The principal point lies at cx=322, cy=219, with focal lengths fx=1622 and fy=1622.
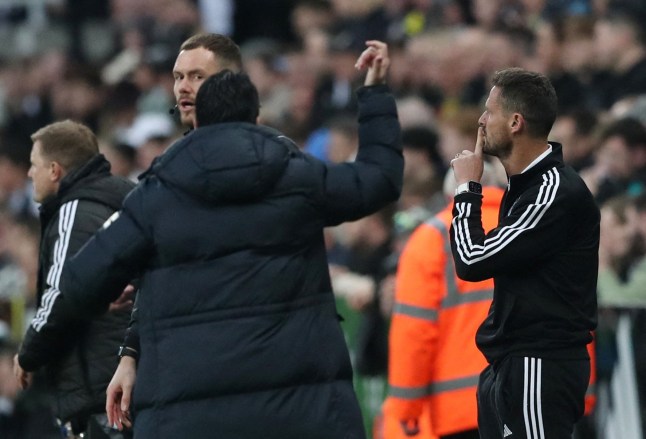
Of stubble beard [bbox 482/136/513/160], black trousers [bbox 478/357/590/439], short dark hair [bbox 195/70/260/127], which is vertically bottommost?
black trousers [bbox 478/357/590/439]

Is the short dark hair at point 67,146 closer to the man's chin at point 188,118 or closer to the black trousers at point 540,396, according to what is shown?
the man's chin at point 188,118

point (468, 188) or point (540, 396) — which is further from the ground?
point (468, 188)

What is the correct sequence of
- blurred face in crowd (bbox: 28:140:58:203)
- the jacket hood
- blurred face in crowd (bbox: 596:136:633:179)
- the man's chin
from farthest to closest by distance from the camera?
blurred face in crowd (bbox: 596:136:633:179) → blurred face in crowd (bbox: 28:140:58:203) → the man's chin → the jacket hood

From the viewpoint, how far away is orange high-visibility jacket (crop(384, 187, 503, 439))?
24.2ft

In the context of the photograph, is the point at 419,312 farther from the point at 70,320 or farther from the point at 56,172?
the point at 56,172

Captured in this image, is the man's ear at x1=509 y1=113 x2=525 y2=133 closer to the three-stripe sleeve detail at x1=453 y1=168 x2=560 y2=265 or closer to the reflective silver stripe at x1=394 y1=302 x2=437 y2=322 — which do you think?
the three-stripe sleeve detail at x1=453 y1=168 x2=560 y2=265

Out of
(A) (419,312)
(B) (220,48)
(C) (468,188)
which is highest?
(B) (220,48)

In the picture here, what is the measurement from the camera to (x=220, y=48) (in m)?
6.38

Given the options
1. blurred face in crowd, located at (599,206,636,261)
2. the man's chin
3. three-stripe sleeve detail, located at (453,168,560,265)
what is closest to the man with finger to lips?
three-stripe sleeve detail, located at (453,168,560,265)

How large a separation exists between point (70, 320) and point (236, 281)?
1.59 metres

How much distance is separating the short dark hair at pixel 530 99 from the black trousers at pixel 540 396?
34.5 inches

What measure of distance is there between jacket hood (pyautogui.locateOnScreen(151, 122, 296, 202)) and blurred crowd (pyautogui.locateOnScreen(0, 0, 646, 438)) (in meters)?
3.35

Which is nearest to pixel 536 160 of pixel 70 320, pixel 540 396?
pixel 540 396

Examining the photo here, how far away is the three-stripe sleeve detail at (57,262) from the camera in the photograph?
22.6ft
